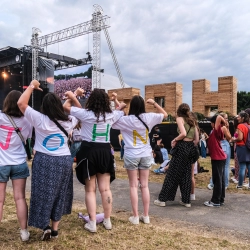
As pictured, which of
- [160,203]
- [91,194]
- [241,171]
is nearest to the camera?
[91,194]

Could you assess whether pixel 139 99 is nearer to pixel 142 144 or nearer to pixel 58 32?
pixel 142 144

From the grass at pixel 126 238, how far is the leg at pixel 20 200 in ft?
0.93

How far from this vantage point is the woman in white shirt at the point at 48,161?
295cm

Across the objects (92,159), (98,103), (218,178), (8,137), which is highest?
(98,103)

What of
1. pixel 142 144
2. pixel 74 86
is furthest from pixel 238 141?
pixel 74 86

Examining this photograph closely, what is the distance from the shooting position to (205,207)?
4.75 m

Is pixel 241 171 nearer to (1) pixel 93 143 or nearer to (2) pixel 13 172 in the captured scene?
(1) pixel 93 143

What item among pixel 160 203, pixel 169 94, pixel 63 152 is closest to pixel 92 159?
pixel 63 152

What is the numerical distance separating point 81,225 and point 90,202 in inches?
22.0

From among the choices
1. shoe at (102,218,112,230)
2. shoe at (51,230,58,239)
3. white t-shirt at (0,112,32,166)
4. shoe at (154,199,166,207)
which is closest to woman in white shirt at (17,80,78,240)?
shoe at (51,230,58,239)

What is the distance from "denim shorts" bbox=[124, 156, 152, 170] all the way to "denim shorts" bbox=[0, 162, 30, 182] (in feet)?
4.25

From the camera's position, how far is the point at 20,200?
312cm

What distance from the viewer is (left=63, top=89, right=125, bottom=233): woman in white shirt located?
10.9 feet

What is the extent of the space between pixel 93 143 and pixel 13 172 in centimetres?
93
